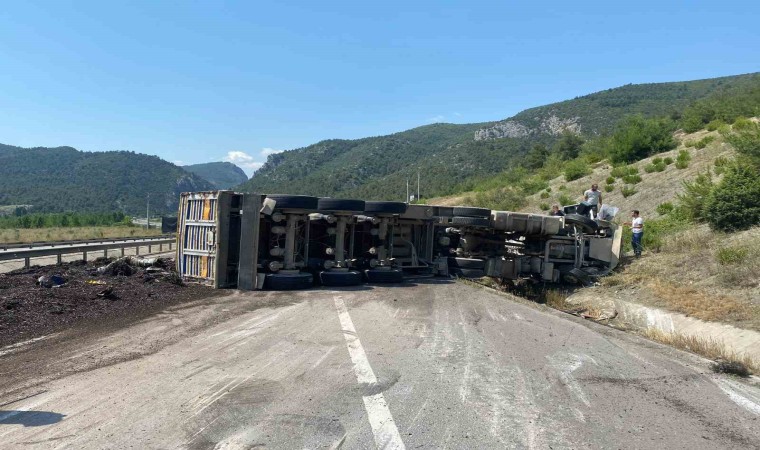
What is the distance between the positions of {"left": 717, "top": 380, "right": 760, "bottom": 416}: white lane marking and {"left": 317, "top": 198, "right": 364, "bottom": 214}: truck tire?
8.38 m

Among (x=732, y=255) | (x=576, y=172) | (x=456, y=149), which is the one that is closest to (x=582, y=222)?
(x=732, y=255)

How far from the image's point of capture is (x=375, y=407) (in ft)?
15.9

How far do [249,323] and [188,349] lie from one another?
5.48 ft

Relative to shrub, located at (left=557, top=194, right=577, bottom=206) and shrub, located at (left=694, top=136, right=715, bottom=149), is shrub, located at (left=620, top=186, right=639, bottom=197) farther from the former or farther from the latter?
shrub, located at (left=694, top=136, right=715, bottom=149)

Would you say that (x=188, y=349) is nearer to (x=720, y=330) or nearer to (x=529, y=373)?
(x=529, y=373)

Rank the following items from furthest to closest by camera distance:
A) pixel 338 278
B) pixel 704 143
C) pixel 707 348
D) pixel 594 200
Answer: pixel 704 143 < pixel 594 200 < pixel 338 278 < pixel 707 348

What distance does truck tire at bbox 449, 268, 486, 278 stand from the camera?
14415 mm

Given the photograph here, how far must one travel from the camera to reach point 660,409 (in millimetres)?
5066

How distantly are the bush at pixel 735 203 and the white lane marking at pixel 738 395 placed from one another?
30.5ft

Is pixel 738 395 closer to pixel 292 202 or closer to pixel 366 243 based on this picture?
pixel 292 202

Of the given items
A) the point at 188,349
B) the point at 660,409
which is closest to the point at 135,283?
the point at 188,349

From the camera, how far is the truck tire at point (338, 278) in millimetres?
12383

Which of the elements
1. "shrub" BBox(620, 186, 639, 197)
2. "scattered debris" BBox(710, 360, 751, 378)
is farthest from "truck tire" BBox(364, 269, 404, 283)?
"shrub" BBox(620, 186, 639, 197)

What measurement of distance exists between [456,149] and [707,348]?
93743 millimetres
